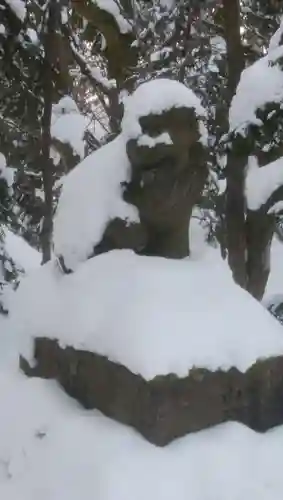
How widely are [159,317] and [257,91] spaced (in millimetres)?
2118

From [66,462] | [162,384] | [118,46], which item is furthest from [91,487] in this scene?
[118,46]

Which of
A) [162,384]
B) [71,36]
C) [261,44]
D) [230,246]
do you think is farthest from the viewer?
[71,36]

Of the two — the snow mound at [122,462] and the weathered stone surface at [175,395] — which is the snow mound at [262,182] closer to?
the weathered stone surface at [175,395]

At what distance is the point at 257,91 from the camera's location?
15.6 ft

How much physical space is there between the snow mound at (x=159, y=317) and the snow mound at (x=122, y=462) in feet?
1.12

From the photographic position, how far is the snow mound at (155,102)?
3.55m

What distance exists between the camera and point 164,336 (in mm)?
3289

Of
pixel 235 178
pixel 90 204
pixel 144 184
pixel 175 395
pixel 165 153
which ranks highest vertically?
pixel 165 153

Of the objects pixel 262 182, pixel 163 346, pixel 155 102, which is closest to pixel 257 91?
pixel 262 182

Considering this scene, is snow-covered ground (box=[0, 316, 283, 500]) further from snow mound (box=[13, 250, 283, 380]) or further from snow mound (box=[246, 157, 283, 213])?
snow mound (box=[246, 157, 283, 213])

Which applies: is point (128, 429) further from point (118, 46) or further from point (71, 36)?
point (71, 36)

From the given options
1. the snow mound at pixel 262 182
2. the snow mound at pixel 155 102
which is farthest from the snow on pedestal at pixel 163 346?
the snow mound at pixel 262 182

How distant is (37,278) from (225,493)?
195cm

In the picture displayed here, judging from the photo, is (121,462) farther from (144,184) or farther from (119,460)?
(144,184)
